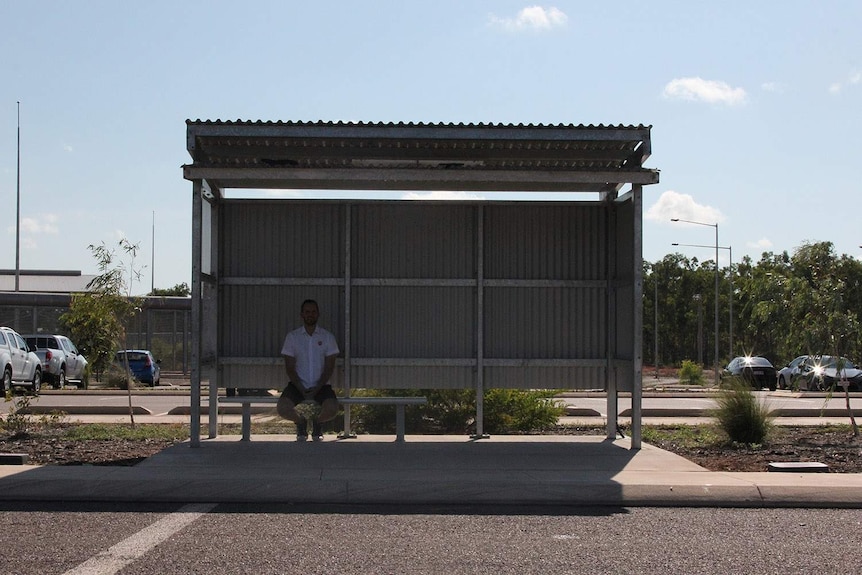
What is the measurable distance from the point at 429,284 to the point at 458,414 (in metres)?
2.37

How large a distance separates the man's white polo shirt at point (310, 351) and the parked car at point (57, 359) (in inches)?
Answer: 797

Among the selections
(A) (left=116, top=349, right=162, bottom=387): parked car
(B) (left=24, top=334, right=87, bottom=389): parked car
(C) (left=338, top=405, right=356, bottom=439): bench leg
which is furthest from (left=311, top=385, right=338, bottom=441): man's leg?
(A) (left=116, top=349, right=162, bottom=387): parked car

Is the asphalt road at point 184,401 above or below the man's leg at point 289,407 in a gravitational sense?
below

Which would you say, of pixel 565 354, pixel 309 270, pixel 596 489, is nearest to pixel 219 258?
pixel 309 270

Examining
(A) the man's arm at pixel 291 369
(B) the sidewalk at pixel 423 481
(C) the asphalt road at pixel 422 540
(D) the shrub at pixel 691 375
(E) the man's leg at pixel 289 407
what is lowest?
(D) the shrub at pixel 691 375

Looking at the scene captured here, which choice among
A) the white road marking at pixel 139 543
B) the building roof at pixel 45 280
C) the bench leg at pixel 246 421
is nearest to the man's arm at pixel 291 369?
the bench leg at pixel 246 421

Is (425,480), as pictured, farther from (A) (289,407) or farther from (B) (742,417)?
(B) (742,417)

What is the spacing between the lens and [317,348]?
1266 centimetres

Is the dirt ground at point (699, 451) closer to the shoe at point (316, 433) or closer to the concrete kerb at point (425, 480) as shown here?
the concrete kerb at point (425, 480)

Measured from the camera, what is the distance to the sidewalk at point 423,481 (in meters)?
9.36

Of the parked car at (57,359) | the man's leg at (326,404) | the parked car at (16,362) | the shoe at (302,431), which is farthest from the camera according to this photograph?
the parked car at (57,359)

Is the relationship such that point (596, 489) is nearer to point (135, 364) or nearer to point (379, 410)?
point (379, 410)

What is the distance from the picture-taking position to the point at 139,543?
287 inches

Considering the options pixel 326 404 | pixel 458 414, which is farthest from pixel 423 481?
pixel 458 414
